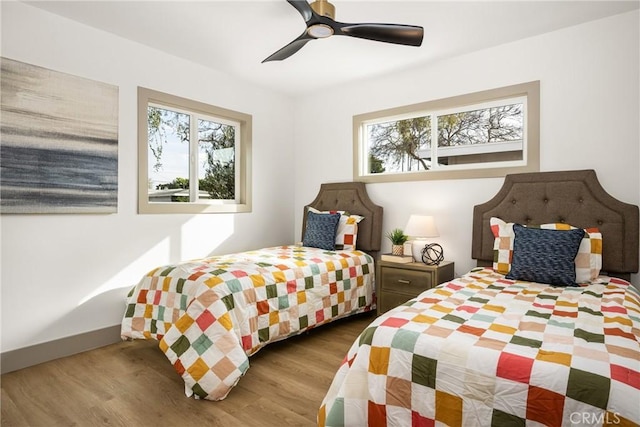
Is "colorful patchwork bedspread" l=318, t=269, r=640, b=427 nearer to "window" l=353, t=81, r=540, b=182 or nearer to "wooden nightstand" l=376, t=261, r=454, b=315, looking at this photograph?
"wooden nightstand" l=376, t=261, r=454, b=315

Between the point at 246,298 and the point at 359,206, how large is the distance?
1.89 m

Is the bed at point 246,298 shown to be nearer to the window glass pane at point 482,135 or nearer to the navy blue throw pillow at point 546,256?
A: the window glass pane at point 482,135

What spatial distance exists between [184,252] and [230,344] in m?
1.65

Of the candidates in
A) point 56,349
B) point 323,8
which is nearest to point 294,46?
point 323,8

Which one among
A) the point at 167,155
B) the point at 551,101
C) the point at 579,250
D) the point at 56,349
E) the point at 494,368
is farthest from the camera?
the point at 167,155

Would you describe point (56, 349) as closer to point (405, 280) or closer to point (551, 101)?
point (405, 280)

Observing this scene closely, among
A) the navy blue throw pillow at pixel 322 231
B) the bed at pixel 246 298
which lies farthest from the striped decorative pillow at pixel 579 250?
the navy blue throw pillow at pixel 322 231

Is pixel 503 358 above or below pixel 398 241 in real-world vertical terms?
below

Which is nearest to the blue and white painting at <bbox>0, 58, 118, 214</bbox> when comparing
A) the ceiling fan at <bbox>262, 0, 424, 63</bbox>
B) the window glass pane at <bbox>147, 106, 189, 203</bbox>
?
the window glass pane at <bbox>147, 106, 189, 203</bbox>

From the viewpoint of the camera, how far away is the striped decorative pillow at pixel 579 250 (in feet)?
7.73

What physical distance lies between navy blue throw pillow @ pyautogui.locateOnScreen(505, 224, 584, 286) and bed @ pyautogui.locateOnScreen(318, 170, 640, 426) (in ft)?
0.04

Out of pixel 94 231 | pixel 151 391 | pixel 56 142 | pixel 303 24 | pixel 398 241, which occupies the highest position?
pixel 303 24

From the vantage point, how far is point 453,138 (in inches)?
141

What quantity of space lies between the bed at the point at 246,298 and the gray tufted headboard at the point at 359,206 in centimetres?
1
